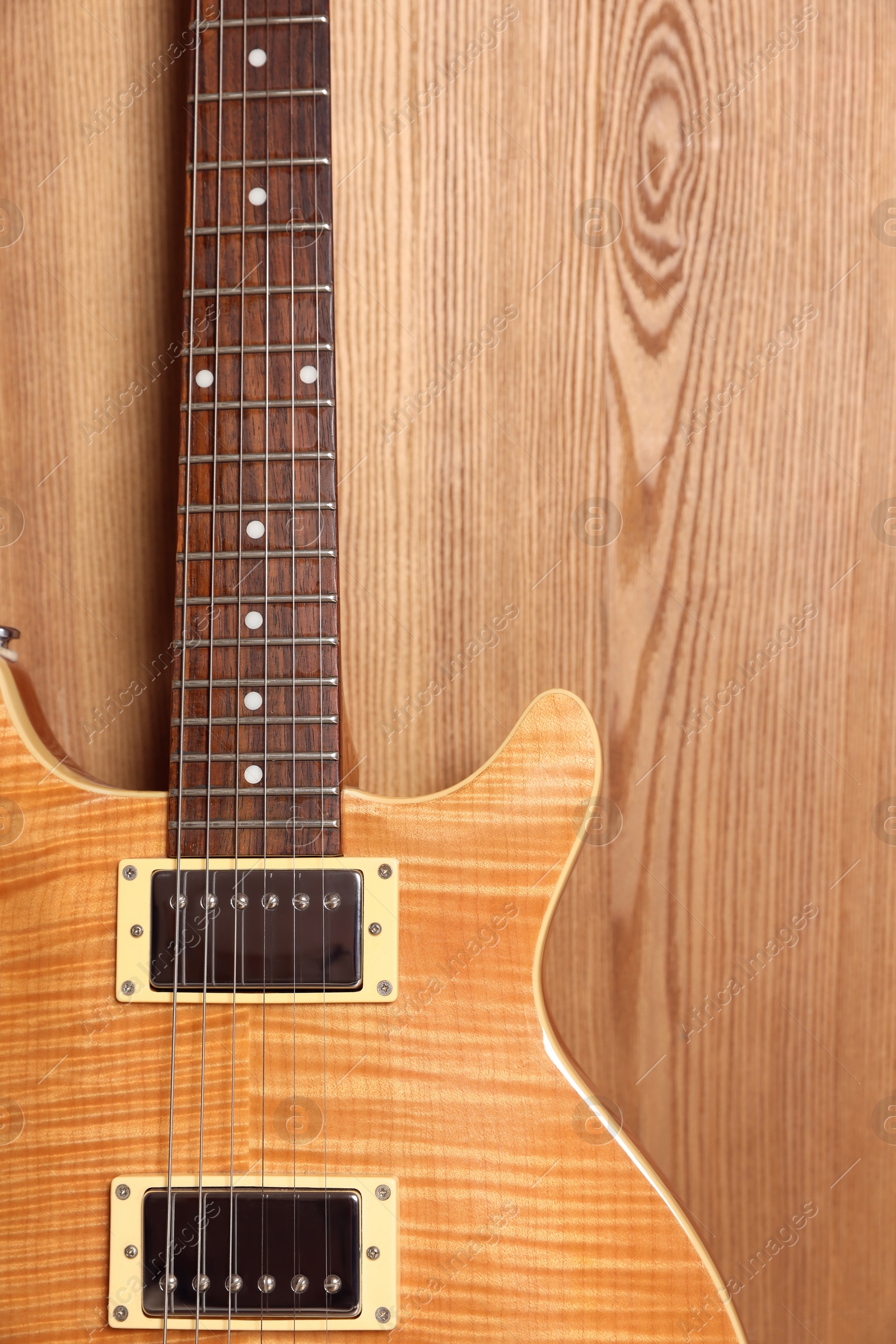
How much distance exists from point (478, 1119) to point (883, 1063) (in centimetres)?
45

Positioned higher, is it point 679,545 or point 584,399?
point 584,399

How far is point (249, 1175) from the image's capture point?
24.5 inches

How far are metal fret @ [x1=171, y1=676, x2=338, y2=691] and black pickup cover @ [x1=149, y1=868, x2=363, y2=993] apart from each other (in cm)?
14

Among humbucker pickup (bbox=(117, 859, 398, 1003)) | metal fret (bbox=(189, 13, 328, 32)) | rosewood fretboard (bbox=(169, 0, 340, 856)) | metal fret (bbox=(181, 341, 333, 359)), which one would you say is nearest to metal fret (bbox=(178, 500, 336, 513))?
rosewood fretboard (bbox=(169, 0, 340, 856))

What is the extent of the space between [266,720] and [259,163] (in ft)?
1.44

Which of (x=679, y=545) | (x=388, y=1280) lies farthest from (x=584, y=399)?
(x=388, y=1280)

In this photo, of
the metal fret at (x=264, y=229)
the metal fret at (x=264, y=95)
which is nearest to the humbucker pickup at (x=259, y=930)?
the metal fret at (x=264, y=229)

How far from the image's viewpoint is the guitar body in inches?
23.5

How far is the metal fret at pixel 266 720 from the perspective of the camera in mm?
681

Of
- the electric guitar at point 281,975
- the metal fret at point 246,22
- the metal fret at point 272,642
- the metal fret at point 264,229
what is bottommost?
the electric guitar at point 281,975

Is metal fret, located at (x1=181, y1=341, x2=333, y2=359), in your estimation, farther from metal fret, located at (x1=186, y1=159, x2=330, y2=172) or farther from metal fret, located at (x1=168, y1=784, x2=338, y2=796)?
metal fret, located at (x1=168, y1=784, x2=338, y2=796)

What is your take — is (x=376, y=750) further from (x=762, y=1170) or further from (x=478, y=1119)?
(x=762, y=1170)

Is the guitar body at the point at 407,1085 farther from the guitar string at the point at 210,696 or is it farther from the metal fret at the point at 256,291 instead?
the metal fret at the point at 256,291

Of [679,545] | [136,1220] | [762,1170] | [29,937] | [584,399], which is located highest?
[584,399]
